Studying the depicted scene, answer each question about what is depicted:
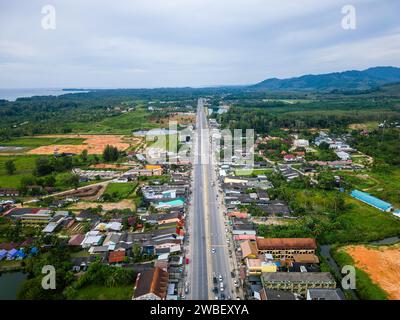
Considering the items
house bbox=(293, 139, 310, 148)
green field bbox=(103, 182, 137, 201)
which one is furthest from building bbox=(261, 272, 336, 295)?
house bbox=(293, 139, 310, 148)

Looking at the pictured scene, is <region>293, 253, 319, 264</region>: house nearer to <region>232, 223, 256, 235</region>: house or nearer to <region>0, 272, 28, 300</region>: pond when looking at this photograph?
<region>232, 223, 256, 235</region>: house

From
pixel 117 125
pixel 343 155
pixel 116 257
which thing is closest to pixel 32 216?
pixel 116 257

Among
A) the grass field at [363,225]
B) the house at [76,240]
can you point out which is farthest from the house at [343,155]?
the house at [76,240]

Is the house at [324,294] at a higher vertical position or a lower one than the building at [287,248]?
lower

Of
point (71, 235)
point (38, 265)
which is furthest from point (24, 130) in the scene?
point (38, 265)

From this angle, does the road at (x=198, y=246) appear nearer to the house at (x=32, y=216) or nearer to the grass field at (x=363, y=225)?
the grass field at (x=363, y=225)
